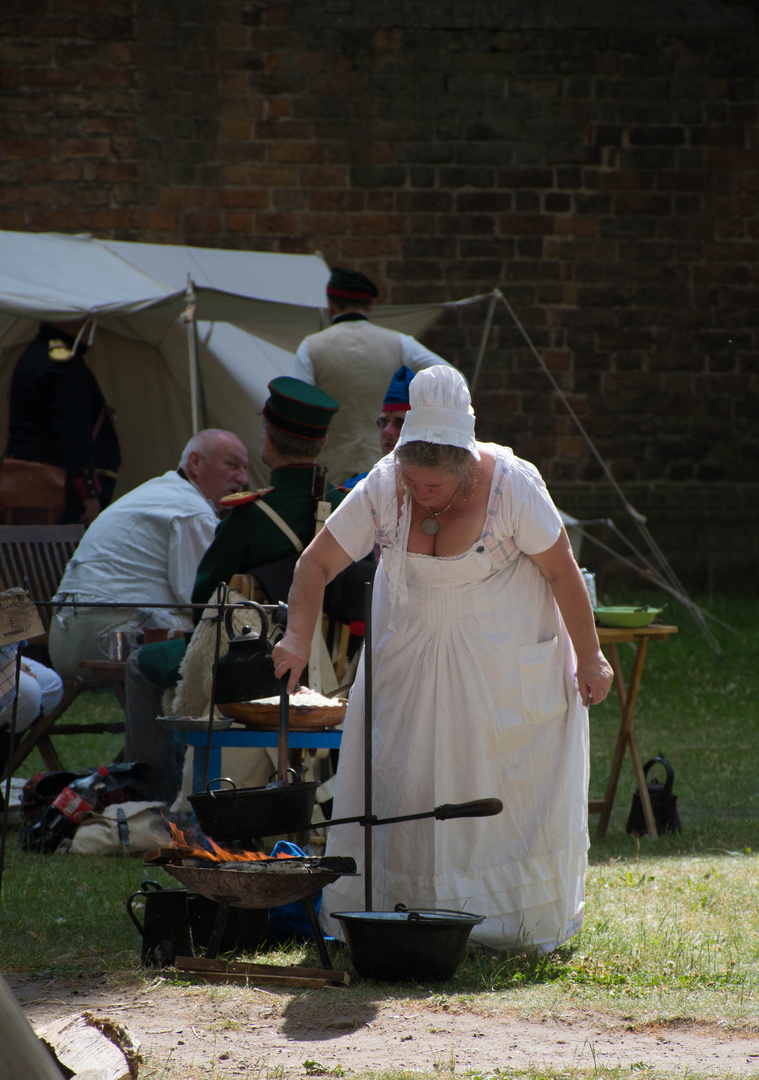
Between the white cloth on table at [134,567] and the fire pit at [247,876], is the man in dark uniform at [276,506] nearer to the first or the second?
the white cloth on table at [134,567]

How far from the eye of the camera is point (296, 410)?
14.3ft

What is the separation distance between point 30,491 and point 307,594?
4.11 metres

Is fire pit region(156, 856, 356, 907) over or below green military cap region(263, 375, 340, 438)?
below

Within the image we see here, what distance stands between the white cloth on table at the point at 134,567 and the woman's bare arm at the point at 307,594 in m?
1.79

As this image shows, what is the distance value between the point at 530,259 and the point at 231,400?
4492 mm

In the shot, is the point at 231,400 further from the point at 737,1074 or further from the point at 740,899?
the point at 737,1074

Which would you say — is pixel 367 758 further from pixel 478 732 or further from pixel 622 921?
pixel 622 921

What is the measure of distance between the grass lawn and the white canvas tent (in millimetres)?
2070

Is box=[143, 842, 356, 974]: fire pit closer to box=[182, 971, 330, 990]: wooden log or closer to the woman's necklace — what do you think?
box=[182, 971, 330, 990]: wooden log

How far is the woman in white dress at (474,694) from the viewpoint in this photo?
3.29m

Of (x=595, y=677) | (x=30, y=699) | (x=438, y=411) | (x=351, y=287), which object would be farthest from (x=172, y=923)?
(x=351, y=287)

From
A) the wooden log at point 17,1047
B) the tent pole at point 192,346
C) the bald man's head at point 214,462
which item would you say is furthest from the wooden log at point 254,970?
the tent pole at point 192,346

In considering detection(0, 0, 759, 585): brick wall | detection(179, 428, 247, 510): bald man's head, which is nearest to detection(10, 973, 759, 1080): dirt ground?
detection(179, 428, 247, 510): bald man's head

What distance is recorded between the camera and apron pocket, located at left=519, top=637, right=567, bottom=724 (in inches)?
131
